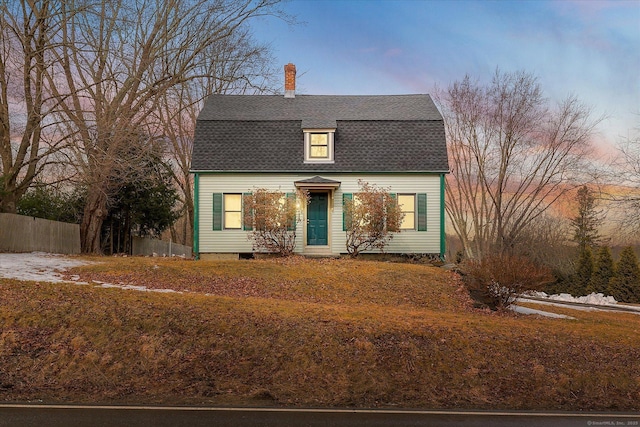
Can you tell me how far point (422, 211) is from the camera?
25.1 m

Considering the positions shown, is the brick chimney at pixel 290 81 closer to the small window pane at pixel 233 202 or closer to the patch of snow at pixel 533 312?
the small window pane at pixel 233 202

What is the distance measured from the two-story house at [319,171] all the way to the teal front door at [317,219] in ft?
0.13

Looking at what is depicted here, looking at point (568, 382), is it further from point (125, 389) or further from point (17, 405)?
point (17, 405)

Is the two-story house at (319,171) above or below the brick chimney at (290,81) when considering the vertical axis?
below

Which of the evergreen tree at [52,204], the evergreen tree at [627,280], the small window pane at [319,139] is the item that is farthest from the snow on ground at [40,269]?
the evergreen tree at [627,280]

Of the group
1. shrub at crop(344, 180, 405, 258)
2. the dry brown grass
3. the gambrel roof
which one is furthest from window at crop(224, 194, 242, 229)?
the dry brown grass

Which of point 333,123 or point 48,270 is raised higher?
point 333,123

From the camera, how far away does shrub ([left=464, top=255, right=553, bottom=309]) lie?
597 inches

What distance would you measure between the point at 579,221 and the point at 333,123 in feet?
89.3

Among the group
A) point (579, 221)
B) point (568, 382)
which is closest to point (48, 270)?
point (568, 382)

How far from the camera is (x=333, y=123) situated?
26.0m

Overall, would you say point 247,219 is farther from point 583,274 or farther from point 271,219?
point 583,274

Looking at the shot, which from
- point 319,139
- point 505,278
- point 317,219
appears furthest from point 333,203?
point 505,278

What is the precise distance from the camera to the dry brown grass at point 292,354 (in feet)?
30.2
